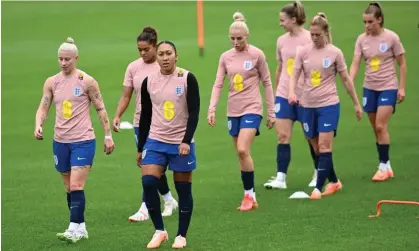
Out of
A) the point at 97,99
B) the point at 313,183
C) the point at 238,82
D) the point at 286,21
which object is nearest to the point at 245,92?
the point at 238,82

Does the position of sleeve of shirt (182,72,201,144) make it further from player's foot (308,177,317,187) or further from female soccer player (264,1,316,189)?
player's foot (308,177,317,187)

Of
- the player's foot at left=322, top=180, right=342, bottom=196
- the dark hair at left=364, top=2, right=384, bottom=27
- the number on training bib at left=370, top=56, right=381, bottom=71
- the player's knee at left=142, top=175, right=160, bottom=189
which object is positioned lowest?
the player's foot at left=322, top=180, right=342, bottom=196

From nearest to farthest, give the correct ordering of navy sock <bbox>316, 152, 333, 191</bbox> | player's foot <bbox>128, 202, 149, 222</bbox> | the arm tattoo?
1. the arm tattoo
2. player's foot <bbox>128, 202, 149, 222</bbox>
3. navy sock <bbox>316, 152, 333, 191</bbox>

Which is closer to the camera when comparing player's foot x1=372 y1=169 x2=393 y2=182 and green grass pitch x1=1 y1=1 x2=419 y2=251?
green grass pitch x1=1 y1=1 x2=419 y2=251

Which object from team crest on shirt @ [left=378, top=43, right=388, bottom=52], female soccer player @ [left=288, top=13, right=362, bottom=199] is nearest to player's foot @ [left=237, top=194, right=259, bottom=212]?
female soccer player @ [left=288, top=13, right=362, bottom=199]

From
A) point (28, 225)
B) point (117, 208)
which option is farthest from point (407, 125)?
point (28, 225)

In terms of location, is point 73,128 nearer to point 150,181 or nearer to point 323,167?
point 150,181

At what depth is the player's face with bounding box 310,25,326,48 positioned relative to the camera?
14.4 meters

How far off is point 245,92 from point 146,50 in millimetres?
1632

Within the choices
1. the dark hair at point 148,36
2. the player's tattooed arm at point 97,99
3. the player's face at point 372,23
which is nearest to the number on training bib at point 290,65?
the player's face at point 372,23

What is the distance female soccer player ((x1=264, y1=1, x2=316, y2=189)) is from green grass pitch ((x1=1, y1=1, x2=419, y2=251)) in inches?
16.3

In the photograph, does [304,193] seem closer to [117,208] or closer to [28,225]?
[117,208]

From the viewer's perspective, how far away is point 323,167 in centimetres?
1489

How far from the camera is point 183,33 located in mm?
29828
